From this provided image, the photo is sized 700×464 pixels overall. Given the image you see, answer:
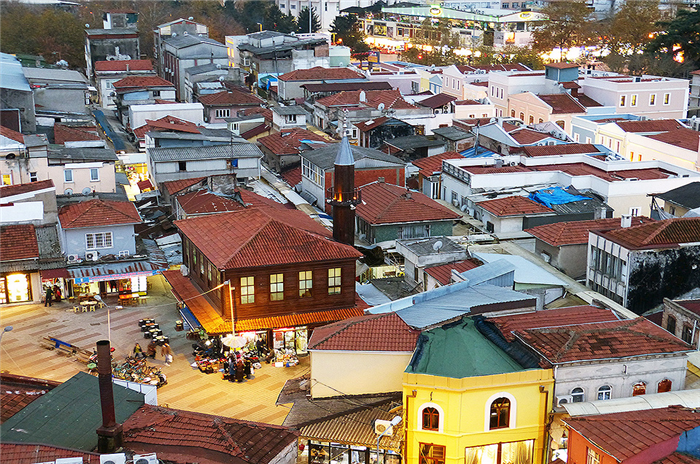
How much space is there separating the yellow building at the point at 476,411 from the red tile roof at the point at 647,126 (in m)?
44.2

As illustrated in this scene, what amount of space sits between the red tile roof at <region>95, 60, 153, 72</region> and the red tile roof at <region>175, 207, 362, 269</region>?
59.5 meters

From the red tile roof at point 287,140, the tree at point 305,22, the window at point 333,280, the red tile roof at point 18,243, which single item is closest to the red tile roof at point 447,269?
the window at point 333,280

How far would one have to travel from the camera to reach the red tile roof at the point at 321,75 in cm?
8906

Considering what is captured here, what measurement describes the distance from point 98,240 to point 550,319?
2511 centimetres

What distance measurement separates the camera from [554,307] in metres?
34.9

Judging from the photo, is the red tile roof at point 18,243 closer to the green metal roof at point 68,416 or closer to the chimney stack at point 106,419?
the green metal roof at point 68,416

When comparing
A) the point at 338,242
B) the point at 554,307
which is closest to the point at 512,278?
the point at 554,307

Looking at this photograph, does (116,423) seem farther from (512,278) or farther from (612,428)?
(512,278)

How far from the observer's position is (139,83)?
8494cm

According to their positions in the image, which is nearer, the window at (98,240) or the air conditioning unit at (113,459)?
the air conditioning unit at (113,459)

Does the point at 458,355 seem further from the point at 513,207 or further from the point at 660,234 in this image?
the point at 513,207

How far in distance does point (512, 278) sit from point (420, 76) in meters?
67.5

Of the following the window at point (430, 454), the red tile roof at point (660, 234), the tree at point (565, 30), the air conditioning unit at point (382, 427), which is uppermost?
the tree at point (565, 30)

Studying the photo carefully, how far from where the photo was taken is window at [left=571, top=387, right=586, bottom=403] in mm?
26609
